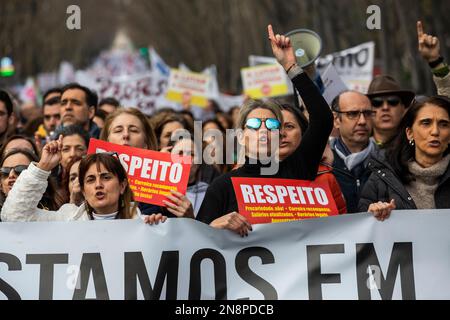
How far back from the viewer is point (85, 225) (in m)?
6.62

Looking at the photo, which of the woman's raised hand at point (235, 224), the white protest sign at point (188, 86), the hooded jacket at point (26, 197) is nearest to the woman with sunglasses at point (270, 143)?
the woman's raised hand at point (235, 224)

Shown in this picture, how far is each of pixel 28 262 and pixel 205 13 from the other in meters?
56.1

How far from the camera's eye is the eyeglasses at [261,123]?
7.08 meters

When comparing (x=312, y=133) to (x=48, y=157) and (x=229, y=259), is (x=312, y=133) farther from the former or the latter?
(x=48, y=157)

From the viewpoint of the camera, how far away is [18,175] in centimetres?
774

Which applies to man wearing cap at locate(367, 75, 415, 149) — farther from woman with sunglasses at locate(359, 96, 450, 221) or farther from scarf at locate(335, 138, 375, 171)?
woman with sunglasses at locate(359, 96, 450, 221)

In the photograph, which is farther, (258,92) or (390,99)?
(258,92)

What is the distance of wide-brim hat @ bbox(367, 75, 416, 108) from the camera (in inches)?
391

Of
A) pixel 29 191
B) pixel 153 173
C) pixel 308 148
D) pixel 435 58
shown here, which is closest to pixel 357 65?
pixel 435 58

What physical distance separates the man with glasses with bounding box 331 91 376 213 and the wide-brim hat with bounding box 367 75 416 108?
0.93 m

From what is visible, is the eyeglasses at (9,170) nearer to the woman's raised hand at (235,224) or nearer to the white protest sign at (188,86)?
the woman's raised hand at (235,224)
